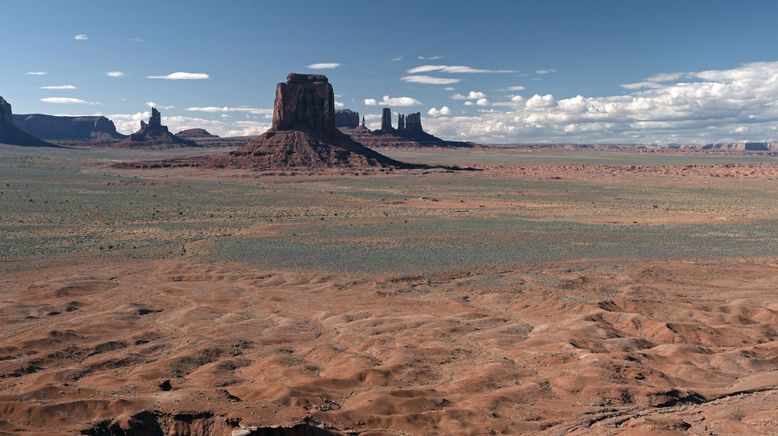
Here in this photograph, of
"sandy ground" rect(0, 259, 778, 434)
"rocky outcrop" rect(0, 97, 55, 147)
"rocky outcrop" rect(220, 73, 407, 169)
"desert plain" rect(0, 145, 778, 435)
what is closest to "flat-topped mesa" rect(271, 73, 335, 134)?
"rocky outcrop" rect(220, 73, 407, 169)

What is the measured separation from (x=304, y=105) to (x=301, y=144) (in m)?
9.84

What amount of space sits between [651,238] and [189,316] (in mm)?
24005

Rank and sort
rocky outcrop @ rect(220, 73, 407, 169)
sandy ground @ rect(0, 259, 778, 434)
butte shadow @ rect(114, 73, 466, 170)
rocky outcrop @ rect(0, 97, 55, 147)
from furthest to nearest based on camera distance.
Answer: rocky outcrop @ rect(0, 97, 55, 147)
rocky outcrop @ rect(220, 73, 407, 169)
butte shadow @ rect(114, 73, 466, 170)
sandy ground @ rect(0, 259, 778, 434)

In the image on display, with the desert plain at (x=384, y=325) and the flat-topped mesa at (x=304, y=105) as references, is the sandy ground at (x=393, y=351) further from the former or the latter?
the flat-topped mesa at (x=304, y=105)

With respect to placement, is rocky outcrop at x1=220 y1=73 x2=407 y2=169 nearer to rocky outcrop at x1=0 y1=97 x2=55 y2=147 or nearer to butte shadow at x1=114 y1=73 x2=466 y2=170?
butte shadow at x1=114 y1=73 x2=466 y2=170

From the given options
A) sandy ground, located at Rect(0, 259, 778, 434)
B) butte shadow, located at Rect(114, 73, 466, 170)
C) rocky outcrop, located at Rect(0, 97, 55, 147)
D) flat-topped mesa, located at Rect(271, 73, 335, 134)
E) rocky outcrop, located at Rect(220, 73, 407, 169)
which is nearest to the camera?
sandy ground, located at Rect(0, 259, 778, 434)

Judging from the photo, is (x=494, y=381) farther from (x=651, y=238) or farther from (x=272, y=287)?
(x=651, y=238)

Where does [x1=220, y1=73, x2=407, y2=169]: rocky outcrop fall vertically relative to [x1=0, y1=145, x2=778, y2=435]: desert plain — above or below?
above

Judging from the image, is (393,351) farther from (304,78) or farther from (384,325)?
(304,78)

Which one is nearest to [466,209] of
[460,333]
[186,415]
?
[460,333]

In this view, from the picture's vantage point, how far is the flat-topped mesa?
351ft

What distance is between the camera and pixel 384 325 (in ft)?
55.0

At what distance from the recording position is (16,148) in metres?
145

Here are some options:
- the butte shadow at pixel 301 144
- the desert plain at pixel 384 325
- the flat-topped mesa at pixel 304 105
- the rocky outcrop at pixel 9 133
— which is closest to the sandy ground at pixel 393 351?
the desert plain at pixel 384 325
